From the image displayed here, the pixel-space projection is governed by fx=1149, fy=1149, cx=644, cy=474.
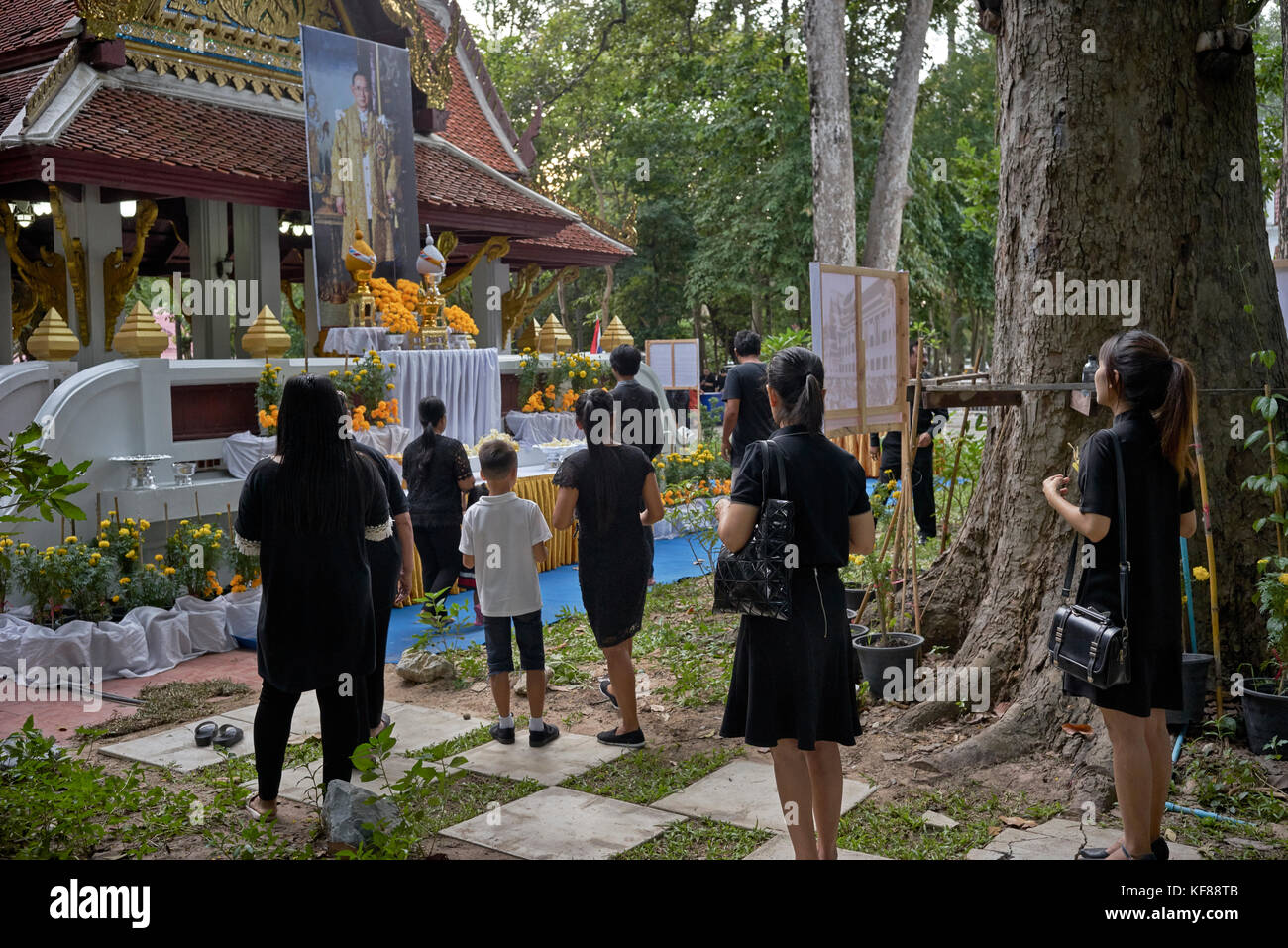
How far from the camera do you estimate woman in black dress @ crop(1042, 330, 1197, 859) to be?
12.9ft

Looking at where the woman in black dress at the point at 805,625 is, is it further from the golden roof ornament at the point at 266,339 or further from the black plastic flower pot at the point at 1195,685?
the golden roof ornament at the point at 266,339

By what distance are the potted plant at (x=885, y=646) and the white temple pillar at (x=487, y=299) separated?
11.4 m

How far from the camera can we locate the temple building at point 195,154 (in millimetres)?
11414

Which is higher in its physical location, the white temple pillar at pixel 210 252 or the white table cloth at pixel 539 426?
the white temple pillar at pixel 210 252

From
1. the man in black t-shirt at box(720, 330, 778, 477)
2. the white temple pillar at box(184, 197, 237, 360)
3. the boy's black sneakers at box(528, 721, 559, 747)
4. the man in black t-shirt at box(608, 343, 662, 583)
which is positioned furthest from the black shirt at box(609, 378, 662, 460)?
the white temple pillar at box(184, 197, 237, 360)

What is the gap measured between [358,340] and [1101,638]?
10052 mm

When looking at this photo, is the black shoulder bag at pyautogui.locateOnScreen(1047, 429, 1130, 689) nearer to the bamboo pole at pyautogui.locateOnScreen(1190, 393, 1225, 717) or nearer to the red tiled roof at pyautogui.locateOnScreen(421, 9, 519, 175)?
the bamboo pole at pyautogui.locateOnScreen(1190, 393, 1225, 717)

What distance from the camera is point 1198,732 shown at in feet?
17.9

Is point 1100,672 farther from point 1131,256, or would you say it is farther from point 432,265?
point 432,265

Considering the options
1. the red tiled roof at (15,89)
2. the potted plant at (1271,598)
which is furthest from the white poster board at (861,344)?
the red tiled roof at (15,89)

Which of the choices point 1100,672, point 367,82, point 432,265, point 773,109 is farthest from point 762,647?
point 773,109

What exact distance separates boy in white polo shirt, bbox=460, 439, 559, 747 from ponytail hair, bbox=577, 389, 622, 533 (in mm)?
381

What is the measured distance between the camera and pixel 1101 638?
12.7 feet

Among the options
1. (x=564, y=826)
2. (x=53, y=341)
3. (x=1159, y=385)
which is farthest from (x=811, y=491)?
(x=53, y=341)
